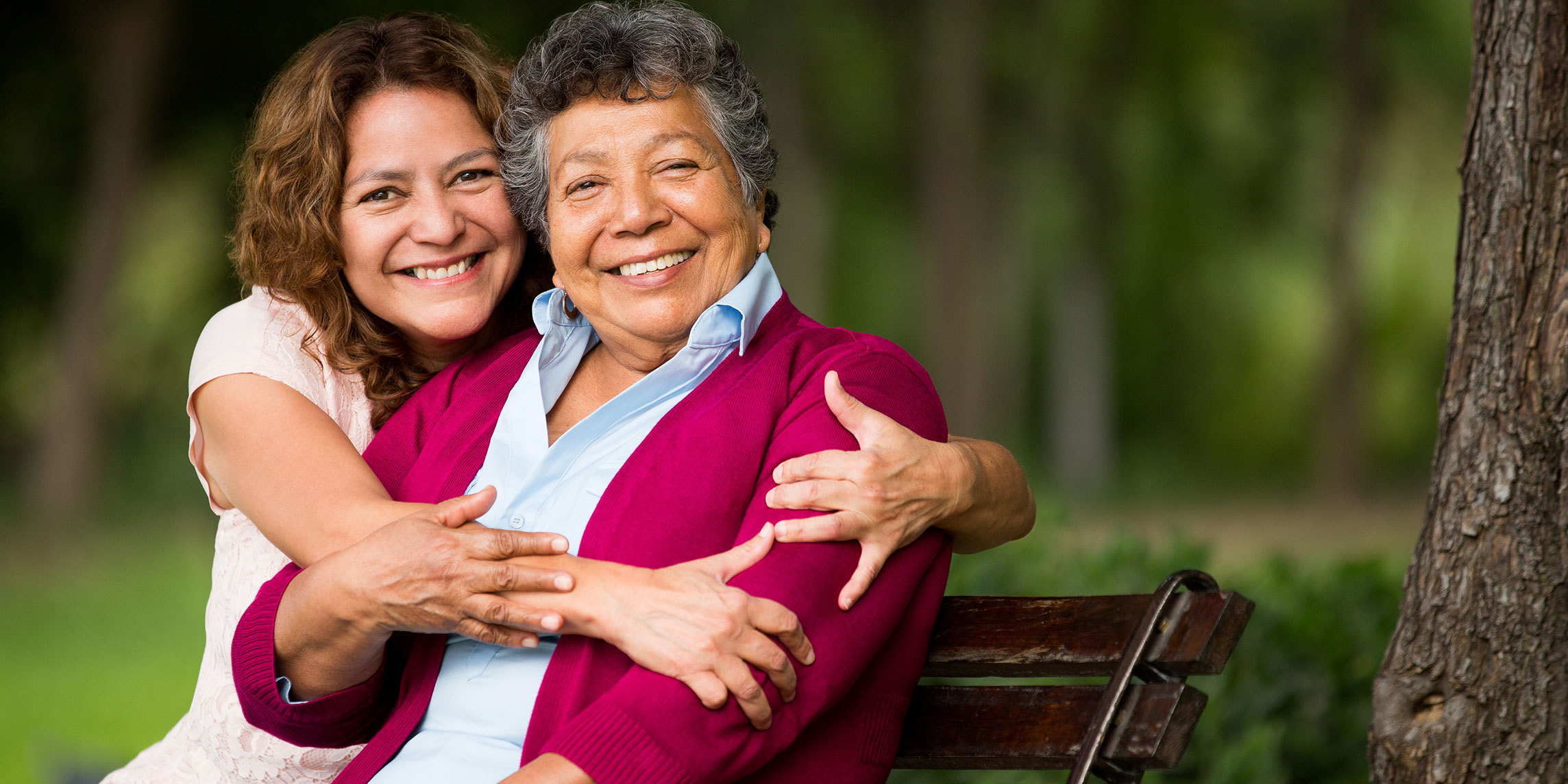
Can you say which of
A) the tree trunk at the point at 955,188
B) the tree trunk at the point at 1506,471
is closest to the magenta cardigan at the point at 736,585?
the tree trunk at the point at 1506,471

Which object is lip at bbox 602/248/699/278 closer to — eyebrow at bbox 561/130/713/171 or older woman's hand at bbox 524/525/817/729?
eyebrow at bbox 561/130/713/171

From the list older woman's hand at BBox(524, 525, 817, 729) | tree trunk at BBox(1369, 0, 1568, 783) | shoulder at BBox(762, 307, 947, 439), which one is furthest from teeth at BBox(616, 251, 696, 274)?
tree trunk at BBox(1369, 0, 1568, 783)

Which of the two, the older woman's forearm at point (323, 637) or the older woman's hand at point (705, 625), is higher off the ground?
the older woman's hand at point (705, 625)

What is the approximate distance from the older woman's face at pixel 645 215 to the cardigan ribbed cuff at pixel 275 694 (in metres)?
0.79

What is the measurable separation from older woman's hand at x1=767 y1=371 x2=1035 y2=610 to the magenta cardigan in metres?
0.03

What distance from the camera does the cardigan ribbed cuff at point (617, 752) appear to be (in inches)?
77.9

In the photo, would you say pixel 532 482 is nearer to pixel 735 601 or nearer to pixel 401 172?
pixel 735 601

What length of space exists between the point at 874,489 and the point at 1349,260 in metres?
13.2

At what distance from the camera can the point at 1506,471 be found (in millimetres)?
2479

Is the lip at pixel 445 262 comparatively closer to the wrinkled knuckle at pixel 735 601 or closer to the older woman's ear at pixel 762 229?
the older woman's ear at pixel 762 229

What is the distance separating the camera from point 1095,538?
11.4 meters

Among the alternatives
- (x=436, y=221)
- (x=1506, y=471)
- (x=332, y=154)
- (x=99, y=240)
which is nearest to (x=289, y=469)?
(x=436, y=221)

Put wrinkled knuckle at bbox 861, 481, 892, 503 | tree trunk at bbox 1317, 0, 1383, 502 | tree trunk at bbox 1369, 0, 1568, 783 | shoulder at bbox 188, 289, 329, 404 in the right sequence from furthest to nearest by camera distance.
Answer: tree trunk at bbox 1317, 0, 1383, 502
shoulder at bbox 188, 289, 329, 404
tree trunk at bbox 1369, 0, 1568, 783
wrinkled knuckle at bbox 861, 481, 892, 503

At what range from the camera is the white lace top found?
2.65 m
